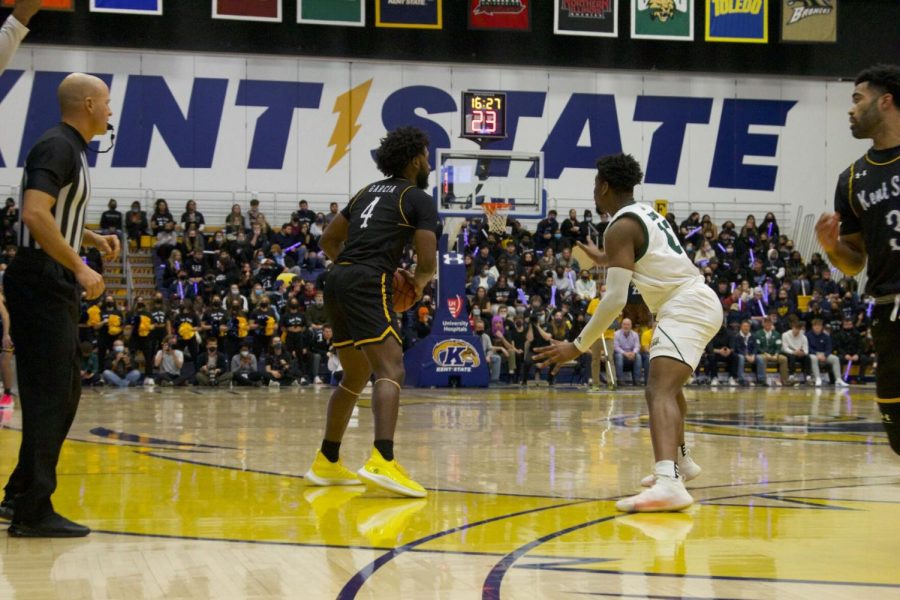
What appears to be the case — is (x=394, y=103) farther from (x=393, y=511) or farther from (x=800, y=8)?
(x=393, y=511)

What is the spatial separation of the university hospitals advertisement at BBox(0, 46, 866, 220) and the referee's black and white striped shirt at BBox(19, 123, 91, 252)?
24.2 m

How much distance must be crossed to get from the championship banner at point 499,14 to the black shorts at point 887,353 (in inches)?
947

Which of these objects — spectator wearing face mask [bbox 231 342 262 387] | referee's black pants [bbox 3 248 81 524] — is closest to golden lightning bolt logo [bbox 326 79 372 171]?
spectator wearing face mask [bbox 231 342 262 387]

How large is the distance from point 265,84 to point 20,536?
2638cm

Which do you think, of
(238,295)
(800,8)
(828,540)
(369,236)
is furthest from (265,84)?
(828,540)

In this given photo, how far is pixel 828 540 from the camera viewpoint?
16.6 feet

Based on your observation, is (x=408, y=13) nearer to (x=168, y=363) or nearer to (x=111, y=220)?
(x=111, y=220)

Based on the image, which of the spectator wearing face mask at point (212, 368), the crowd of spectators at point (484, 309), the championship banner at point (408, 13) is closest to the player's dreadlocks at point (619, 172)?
the crowd of spectators at point (484, 309)

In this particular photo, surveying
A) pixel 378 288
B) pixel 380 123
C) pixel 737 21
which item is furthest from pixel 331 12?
pixel 378 288

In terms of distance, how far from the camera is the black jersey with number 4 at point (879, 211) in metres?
4.70

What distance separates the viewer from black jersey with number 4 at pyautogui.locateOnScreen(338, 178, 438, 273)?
6.64 meters

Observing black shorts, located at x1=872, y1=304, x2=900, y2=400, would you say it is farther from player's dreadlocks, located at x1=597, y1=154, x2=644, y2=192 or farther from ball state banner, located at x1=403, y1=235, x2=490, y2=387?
ball state banner, located at x1=403, y1=235, x2=490, y2=387

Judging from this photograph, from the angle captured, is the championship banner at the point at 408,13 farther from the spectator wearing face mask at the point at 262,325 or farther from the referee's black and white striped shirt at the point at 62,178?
the referee's black and white striped shirt at the point at 62,178

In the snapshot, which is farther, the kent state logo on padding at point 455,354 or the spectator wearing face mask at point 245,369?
the spectator wearing face mask at point 245,369
